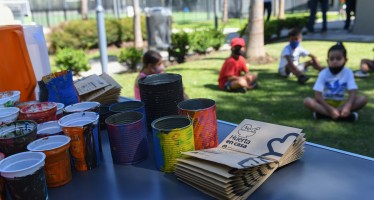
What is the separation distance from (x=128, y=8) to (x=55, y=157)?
78.1ft

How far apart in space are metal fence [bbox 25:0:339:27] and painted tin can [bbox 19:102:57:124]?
65.7 feet

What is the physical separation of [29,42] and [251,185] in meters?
1.57

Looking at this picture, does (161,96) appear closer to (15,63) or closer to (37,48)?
(15,63)

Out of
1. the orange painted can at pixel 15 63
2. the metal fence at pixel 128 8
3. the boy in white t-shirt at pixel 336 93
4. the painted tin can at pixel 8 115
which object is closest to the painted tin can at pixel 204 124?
the painted tin can at pixel 8 115

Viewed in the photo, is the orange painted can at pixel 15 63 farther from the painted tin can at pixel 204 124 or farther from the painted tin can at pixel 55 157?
the painted tin can at pixel 204 124

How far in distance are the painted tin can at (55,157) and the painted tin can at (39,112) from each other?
0.76 feet

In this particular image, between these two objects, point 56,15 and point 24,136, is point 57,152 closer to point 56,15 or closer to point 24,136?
point 24,136

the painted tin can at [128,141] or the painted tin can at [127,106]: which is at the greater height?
the painted tin can at [127,106]

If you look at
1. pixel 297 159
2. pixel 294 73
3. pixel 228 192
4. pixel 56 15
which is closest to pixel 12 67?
pixel 228 192

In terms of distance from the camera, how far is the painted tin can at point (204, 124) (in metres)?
1.36

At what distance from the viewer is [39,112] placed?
149 cm

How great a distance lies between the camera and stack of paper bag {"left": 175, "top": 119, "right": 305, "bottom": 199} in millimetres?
1132

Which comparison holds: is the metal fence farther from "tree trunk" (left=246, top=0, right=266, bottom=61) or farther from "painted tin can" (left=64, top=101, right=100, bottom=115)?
"painted tin can" (left=64, top=101, right=100, bottom=115)

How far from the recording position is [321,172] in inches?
50.0
